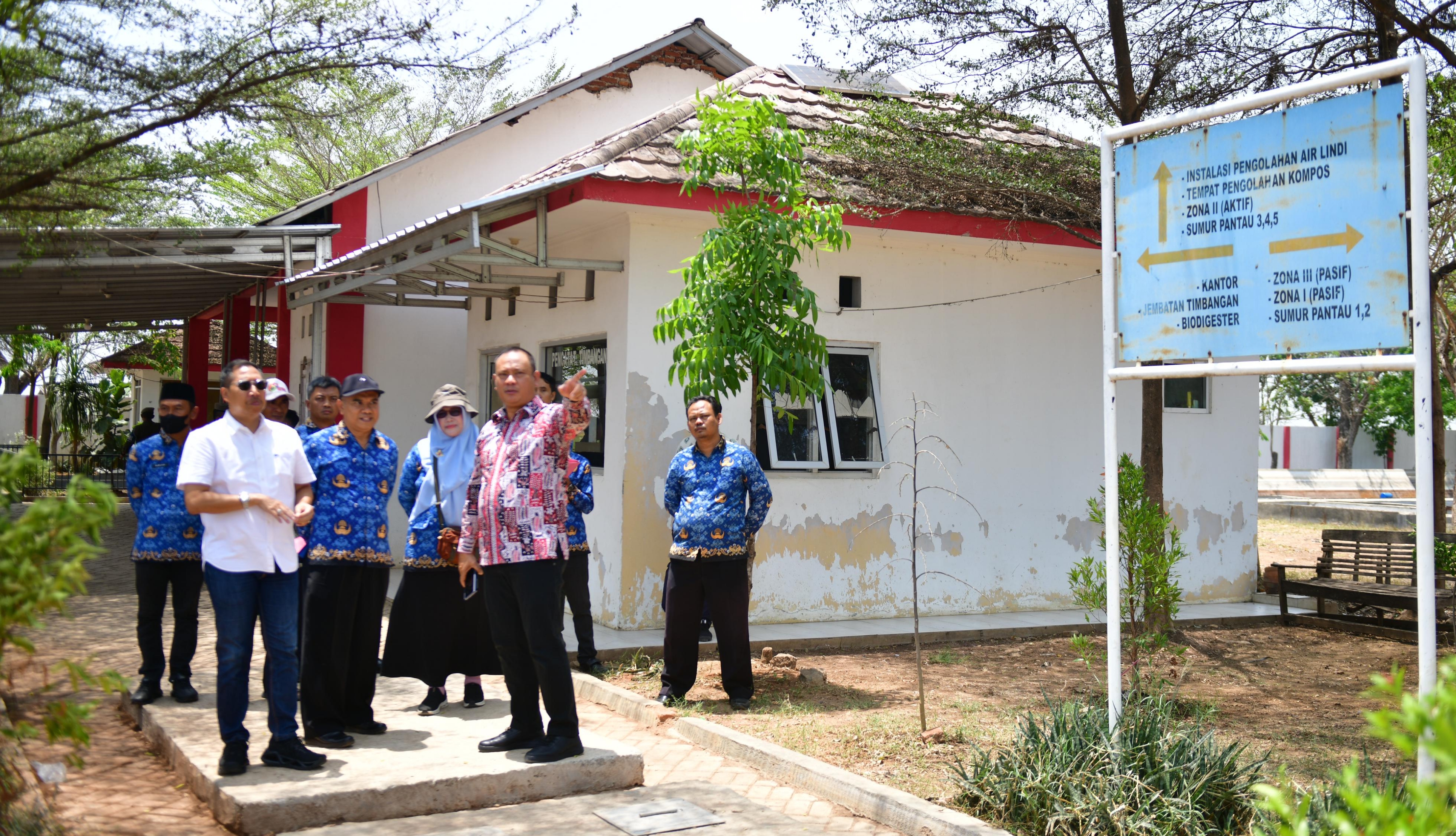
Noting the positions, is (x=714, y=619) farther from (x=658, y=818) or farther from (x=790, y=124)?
(x=790, y=124)

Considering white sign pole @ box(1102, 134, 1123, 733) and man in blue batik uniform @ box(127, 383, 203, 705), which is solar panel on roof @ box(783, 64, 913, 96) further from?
man in blue batik uniform @ box(127, 383, 203, 705)

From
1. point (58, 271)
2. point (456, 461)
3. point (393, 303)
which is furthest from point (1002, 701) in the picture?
point (58, 271)

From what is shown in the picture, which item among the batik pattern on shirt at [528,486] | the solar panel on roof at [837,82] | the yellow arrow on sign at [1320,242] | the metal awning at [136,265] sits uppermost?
the solar panel on roof at [837,82]

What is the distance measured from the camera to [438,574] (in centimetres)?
589

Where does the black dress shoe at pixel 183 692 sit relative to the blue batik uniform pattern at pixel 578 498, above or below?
below

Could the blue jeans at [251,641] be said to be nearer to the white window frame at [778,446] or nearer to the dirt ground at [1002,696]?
the dirt ground at [1002,696]

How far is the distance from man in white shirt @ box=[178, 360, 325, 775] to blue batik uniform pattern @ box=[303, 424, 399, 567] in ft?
0.94

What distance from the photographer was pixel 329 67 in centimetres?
735

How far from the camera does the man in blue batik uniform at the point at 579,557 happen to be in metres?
7.14

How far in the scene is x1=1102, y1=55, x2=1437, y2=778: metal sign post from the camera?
4.02 metres

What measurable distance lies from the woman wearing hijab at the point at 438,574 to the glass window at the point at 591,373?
3.49m

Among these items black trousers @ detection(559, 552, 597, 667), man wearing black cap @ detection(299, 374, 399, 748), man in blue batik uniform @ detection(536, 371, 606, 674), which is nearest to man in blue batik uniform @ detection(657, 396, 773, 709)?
man in blue batik uniform @ detection(536, 371, 606, 674)

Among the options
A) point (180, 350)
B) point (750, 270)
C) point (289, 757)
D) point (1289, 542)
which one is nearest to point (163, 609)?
point (289, 757)

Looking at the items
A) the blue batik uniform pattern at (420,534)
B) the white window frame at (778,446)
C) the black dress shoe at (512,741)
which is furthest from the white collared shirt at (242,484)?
the white window frame at (778,446)
